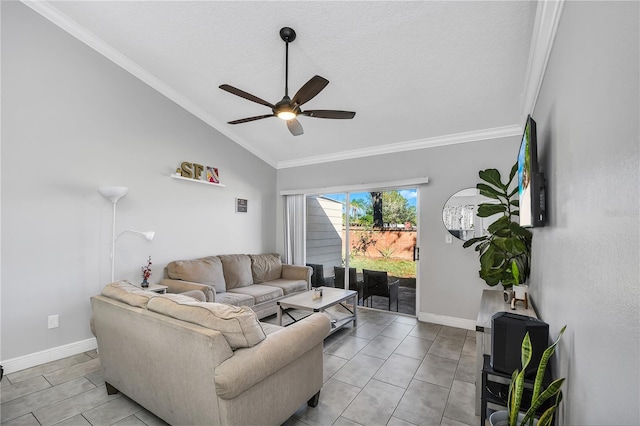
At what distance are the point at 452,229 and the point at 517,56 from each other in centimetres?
217

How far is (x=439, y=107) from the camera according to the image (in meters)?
3.57

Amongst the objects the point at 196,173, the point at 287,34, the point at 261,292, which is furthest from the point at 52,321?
the point at 287,34

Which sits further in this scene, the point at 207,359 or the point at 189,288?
the point at 189,288

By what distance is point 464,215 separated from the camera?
406cm

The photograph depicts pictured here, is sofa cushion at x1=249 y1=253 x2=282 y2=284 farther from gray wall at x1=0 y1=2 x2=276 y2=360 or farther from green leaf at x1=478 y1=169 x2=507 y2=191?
green leaf at x1=478 y1=169 x2=507 y2=191

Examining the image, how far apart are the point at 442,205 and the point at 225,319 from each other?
3442 millimetres

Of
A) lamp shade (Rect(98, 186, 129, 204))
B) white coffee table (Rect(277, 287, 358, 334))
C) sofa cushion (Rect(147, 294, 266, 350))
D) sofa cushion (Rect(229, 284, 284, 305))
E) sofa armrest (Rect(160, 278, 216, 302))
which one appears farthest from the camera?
sofa cushion (Rect(229, 284, 284, 305))

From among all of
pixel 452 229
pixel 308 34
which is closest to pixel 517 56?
pixel 308 34

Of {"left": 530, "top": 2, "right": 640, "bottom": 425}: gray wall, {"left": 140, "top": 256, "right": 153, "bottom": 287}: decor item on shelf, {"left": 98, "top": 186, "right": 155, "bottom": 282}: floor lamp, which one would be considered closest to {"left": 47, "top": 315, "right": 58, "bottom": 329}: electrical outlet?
{"left": 98, "top": 186, "right": 155, "bottom": 282}: floor lamp

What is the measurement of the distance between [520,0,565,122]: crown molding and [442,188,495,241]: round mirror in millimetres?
1342

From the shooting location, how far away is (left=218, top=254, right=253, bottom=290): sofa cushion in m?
4.44

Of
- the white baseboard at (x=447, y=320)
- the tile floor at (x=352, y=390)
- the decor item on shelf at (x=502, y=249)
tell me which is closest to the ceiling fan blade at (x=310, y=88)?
the decor item on shelf at (x=502, y=249)

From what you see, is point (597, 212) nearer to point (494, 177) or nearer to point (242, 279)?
point (494, 177)

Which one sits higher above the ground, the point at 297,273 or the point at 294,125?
the point at 294,125
